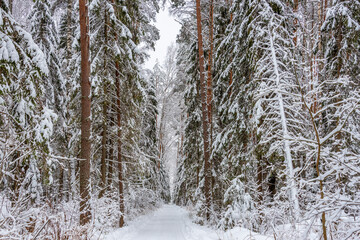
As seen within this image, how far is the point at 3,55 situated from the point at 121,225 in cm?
900

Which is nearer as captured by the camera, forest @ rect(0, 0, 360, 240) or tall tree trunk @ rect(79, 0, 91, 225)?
forest @ rect(0, 0, 360, 240)

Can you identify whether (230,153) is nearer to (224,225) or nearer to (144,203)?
(224,225)

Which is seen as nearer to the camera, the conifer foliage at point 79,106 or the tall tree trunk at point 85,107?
the conifer foliage at point 79,106

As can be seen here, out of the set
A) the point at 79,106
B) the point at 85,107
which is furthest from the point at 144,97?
the point at 85,107

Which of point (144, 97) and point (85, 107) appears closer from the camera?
point (85, 107)

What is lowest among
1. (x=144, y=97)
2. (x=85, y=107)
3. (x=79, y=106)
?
(x=85, y=107)

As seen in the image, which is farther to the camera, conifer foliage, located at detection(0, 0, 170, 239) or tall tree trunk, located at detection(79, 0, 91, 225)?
tall tree trunk, located at detection(79, 0, 91, 225)

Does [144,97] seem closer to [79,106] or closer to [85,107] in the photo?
[79,106]

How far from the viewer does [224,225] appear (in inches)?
316

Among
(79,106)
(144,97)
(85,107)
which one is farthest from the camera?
(144,97)

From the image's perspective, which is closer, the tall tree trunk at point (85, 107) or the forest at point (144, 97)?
the forest at point (144, 97)

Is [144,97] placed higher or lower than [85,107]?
higher

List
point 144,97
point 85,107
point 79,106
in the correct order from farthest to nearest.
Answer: point 144,97 < point 79,106 < point 85,107

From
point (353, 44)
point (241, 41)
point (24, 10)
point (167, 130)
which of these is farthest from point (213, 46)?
point (167, 130)
